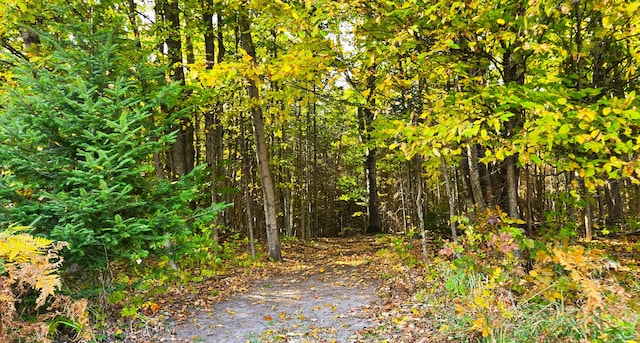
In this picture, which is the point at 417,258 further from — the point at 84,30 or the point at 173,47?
the point at 173,47

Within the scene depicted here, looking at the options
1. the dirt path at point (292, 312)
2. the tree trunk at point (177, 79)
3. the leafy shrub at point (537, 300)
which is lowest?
the dirt path at point (292, 312)

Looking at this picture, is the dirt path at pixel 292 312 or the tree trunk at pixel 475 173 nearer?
the dirt path at pixel 292 312

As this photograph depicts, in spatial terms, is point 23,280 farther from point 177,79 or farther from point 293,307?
point 177,79

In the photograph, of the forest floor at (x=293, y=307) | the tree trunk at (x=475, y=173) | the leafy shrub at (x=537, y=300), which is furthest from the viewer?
the tree trunk at (x=475, y=173)

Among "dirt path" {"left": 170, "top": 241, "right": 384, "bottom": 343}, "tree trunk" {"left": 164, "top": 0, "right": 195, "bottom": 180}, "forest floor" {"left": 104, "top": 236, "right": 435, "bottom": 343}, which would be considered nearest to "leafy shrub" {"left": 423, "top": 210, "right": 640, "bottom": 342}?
"forest floor" {"left": 104, "top": 236, "right": 435, "bottom": 343}

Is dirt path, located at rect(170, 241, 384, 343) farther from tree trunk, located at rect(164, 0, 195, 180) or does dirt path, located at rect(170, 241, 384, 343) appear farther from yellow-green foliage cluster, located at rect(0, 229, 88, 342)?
tree trunk, located at rect(164, 0, 195, 180)

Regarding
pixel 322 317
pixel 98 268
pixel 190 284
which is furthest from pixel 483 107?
pixel 190 284

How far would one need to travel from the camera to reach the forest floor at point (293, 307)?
4.59 meters

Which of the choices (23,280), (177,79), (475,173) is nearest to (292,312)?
(23,280)

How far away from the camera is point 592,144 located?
3.53 metres

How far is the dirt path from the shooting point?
15.3 ft

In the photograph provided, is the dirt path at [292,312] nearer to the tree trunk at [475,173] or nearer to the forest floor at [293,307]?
the forest floor at [293,307]

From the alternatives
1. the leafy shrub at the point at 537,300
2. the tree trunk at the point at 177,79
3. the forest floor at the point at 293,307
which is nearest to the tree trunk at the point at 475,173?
the leafy shrub at the point at 537,300

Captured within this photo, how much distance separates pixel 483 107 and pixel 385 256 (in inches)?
217
